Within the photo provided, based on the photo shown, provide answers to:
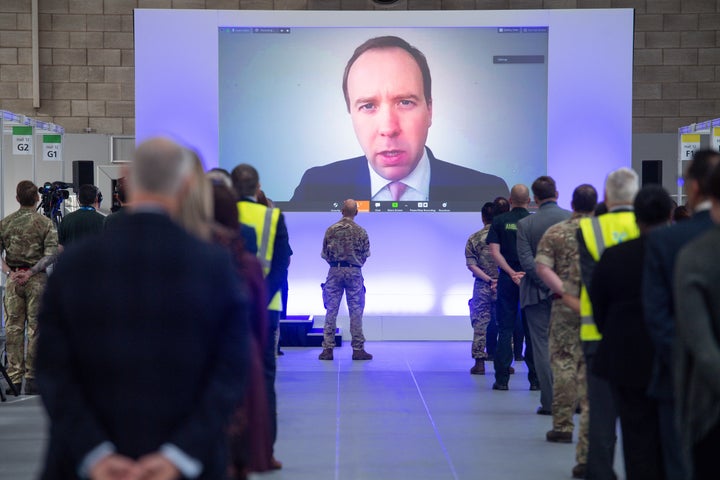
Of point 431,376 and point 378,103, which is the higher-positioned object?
point 378,103

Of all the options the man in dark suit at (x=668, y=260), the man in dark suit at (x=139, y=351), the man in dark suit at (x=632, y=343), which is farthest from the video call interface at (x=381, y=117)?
the man in dark suit at (x=139, y=351)

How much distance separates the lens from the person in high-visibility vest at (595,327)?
14.8ft

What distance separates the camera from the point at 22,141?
10609 mm

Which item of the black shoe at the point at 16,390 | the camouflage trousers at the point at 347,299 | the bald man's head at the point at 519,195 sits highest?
the bald man's head at the point at 519,195

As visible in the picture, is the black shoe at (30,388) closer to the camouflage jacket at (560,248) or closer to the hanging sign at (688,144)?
the camouflage jacket at (560,248)

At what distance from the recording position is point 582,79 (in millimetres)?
11719

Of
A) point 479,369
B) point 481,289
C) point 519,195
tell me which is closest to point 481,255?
point 481,289

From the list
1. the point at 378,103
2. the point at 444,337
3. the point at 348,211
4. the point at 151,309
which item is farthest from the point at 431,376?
the point at 151,309

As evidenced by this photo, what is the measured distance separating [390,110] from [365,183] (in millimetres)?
877

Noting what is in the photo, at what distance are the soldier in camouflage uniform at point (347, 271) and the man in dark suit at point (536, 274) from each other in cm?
339

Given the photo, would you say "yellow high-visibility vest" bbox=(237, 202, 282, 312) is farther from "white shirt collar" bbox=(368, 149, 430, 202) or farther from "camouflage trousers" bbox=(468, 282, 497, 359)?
"white shirt collar" bbox=(368, 149, 430, 202)

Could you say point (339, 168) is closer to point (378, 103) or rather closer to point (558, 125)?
point (378, 103)

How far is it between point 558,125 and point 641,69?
389cm

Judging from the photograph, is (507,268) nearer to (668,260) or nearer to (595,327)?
(595,327)
